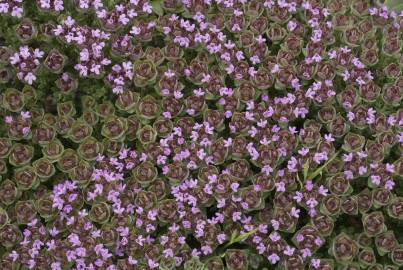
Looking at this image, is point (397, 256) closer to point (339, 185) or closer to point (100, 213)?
point (339, 185)

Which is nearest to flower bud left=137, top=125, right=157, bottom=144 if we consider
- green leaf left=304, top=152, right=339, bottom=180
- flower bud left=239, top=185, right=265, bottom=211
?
flower bud left=239, top=185, right=265, bottom=211

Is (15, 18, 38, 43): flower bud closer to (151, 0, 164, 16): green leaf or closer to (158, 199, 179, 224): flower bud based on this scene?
(151, 0, 164, 16): green leaf

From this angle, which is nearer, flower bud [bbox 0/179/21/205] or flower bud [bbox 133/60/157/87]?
flower bud [bbox 0/179/21/205]

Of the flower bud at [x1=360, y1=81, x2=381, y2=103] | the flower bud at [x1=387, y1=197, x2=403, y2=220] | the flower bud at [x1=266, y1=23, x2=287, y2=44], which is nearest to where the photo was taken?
the flower bud at [x1=387, y1=197, x2=403, y2=220]

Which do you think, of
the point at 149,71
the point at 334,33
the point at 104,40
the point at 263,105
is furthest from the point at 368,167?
the point at 104,40

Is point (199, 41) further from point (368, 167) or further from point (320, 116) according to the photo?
point (368, 167)

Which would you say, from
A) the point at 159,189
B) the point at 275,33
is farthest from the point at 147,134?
the point at 275,33
